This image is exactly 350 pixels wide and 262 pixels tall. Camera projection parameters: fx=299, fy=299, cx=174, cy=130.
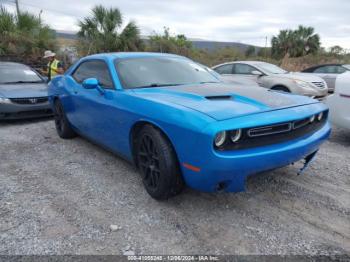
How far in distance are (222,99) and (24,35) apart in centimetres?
1235

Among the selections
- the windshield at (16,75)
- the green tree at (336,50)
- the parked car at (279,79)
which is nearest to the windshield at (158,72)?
the parked car at (279,79)

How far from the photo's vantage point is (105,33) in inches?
553

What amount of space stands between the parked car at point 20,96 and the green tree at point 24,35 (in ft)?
16.9

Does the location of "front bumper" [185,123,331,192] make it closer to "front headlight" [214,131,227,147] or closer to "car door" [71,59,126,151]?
"front headlight" [214,131,227,147]

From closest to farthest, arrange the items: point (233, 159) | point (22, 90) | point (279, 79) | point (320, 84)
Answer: point (233, 159), point (22, 90), point (279, 79), point (320, 84)

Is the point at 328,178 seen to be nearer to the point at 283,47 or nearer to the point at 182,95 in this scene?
the point at 182,95

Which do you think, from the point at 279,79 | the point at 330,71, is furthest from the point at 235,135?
the point at 330,71

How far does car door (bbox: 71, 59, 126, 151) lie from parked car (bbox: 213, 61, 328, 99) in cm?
362

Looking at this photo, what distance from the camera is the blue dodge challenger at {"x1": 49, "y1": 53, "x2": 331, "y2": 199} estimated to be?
2295mm

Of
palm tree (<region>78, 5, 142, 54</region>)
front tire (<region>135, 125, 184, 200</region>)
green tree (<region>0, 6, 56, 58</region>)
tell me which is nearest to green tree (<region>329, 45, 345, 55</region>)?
palm tree (<region>78, 5, 142, 54</region>)

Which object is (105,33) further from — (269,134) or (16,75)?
(269,134)

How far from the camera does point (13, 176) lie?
3615 mm

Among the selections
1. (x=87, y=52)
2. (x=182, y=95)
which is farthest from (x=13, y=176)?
(x=87, y=52)

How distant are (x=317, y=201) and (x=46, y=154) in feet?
11.9
